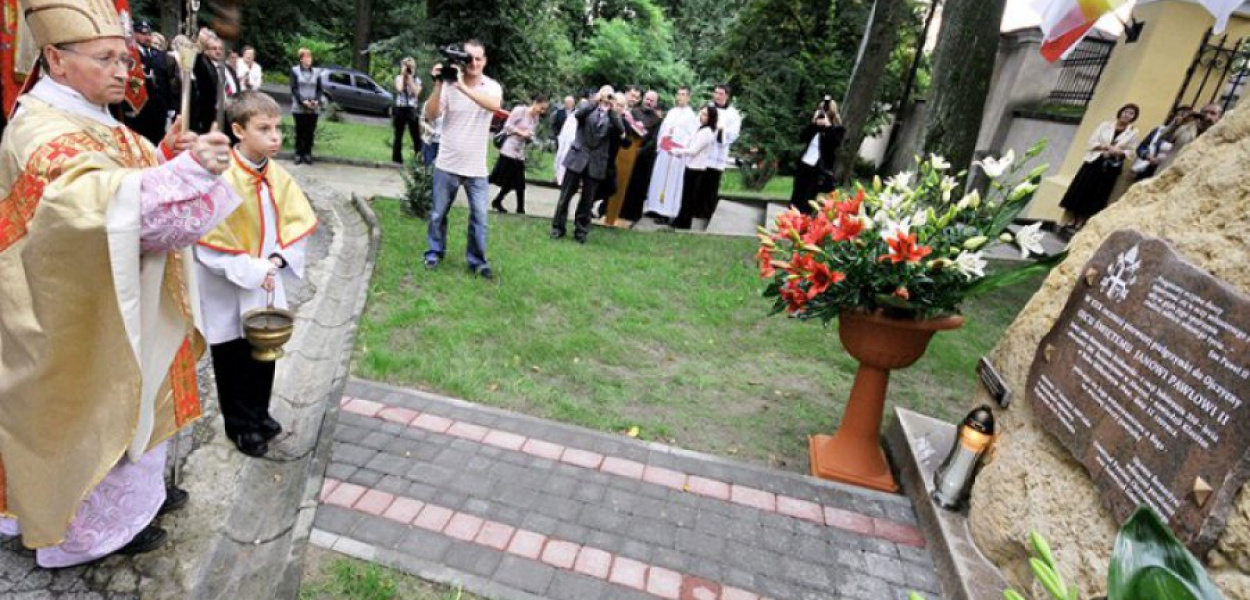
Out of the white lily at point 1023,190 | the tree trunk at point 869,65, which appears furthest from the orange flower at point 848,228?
the tree trunk at point 869,65

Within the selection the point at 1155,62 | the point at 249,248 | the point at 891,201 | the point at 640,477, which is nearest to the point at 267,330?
the point at 249,248

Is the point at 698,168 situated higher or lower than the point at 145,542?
higher

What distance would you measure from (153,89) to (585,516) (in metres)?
7.40

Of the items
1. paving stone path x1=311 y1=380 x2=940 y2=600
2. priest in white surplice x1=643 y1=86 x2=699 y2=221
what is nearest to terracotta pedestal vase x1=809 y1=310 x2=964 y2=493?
paving stone path x1=311 y1=380 x2=940 y2=600

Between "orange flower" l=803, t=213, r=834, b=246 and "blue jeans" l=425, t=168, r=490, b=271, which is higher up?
"orange flower" l=803, t=213, r=834, b=246

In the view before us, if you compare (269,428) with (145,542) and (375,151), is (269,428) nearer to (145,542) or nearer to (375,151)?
(145,542)

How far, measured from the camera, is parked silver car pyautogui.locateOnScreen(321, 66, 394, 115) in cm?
2127

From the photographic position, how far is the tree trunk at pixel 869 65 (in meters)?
11.7

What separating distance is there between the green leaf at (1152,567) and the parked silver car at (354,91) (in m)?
22.5

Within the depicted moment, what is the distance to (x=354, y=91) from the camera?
21422 millimetres

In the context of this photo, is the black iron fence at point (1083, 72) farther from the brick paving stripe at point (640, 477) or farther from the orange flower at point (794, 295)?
the brick paving stripe at point (640, 477)

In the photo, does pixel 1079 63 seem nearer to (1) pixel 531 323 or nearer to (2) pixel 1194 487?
(1) pixel 531 323

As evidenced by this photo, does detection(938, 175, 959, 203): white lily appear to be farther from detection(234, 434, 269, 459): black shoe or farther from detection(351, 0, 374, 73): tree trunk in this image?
detection(351, 0, 374, 73): tree trunk

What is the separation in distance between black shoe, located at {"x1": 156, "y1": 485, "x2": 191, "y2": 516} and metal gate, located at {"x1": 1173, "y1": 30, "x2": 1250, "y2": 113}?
41.5 ft
